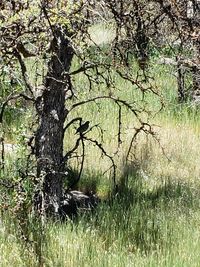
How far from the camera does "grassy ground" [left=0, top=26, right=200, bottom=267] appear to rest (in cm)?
409

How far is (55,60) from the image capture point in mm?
4883

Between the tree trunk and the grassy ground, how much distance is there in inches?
15.2

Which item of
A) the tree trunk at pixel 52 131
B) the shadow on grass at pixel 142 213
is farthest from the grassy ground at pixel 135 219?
the tree trunk at pixel 52 131

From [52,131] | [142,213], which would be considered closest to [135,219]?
[142,213]

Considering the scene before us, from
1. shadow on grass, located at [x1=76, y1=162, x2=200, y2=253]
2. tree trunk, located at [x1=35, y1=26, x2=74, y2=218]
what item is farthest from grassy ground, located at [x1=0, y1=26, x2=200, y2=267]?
tree trunk, located at [x1=35, y1=26, x2=74, y2=218]

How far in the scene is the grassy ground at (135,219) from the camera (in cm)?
409

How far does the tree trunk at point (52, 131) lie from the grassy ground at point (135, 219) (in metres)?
0.39

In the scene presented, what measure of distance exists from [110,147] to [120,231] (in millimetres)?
2909

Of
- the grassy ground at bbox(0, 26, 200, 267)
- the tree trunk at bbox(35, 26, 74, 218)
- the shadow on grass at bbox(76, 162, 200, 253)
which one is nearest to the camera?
the grassy ground at bbox(0, 26, 200, 267)

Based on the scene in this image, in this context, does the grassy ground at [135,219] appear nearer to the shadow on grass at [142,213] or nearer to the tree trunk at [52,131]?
the shadow on grass at [142,213]

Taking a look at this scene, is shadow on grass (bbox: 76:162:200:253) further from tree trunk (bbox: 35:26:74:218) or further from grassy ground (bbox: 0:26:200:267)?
tree trunk (bbox: 35:26:74:218)

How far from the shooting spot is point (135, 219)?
4.92m

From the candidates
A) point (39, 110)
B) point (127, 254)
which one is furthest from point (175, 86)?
point (127, 254)

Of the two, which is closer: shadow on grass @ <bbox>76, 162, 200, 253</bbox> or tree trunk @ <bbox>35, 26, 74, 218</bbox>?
shadow on grass @ <bbox>76, 162, 200, 253</bbox>
